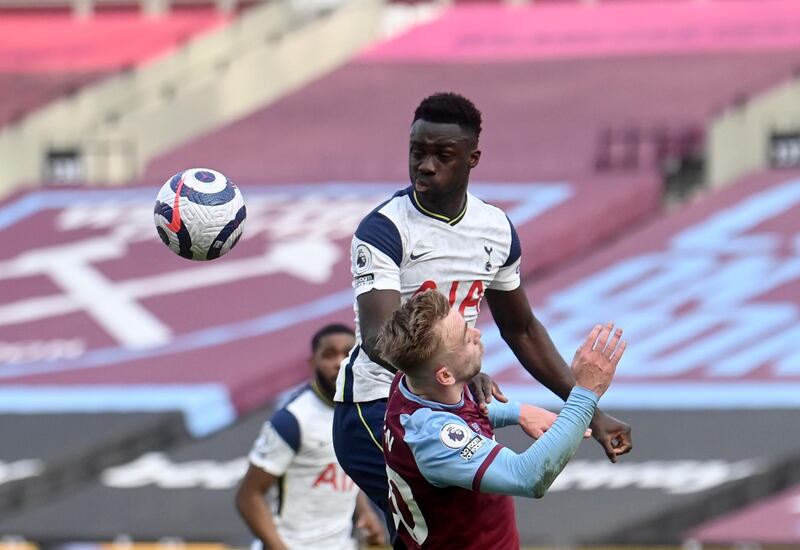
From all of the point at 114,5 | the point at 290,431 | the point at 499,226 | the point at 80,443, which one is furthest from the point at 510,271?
the point at 114,5

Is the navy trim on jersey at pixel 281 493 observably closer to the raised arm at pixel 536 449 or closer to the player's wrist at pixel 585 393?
the raised arm at pixel 536 449

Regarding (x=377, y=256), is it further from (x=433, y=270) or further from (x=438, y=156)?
(x=438, y=156)

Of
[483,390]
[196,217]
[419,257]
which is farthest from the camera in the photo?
[196,217]

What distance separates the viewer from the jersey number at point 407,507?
521 cm

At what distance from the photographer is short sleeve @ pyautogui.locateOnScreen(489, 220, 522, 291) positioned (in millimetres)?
5980

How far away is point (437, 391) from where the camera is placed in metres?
5.09

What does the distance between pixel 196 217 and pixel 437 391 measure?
176 cm

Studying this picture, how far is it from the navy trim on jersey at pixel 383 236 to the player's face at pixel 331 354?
200 centimetres

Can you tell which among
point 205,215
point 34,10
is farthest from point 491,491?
point 34,10

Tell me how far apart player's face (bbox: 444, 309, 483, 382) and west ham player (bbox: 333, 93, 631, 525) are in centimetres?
42

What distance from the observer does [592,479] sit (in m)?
13.2

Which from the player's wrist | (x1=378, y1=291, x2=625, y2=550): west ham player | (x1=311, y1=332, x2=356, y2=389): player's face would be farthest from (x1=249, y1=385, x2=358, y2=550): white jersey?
the player's wrist

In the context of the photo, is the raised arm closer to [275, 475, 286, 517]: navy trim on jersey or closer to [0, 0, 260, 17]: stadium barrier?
[275, 475, 286, 517]: navy trim on jersey

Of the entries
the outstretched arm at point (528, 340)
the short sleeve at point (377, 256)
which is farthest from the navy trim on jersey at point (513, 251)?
the short sleeve at point (377, 256)
